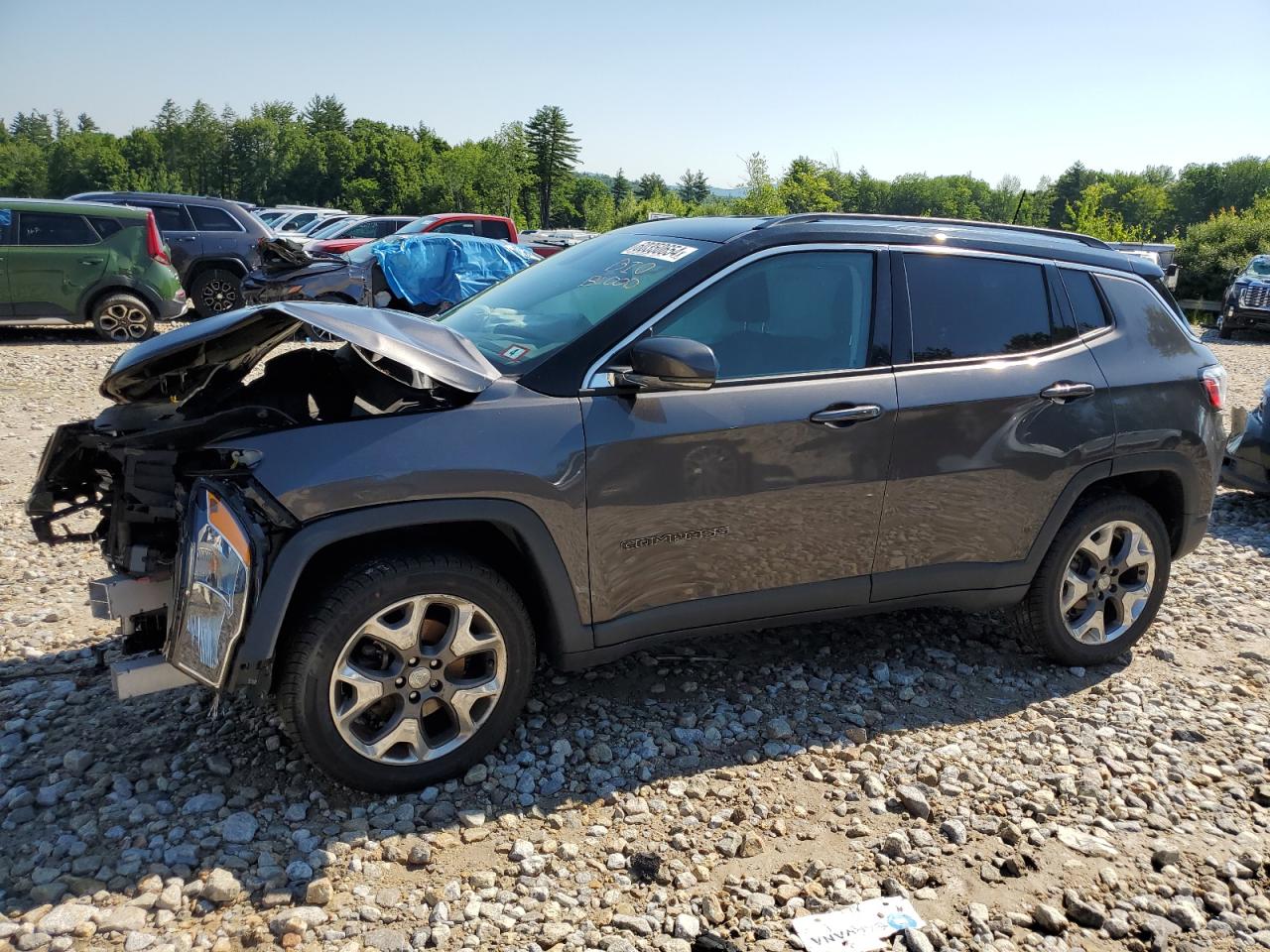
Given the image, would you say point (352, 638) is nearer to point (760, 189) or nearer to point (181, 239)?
point (181, 239)

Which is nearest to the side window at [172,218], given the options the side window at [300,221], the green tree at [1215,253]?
the side window at [300,221]

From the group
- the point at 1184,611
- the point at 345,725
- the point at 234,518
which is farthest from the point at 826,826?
the point at 1184,611

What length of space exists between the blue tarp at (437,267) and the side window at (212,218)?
11.4 ft

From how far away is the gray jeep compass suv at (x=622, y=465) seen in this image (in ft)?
9.97

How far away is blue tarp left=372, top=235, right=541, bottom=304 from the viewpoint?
12.5 metres

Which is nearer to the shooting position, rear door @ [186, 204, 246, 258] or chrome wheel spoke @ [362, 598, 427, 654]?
chrome wheel spoke @ [362, 598, 427, 654]

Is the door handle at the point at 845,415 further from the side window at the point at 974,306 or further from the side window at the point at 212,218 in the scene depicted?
the side window at the point at 212,218

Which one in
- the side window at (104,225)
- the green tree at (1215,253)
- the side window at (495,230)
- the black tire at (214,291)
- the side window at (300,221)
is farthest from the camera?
the side window at (300,221)

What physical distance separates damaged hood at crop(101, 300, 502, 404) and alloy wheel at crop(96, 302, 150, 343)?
10596mm

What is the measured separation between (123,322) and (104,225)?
1.23 metres

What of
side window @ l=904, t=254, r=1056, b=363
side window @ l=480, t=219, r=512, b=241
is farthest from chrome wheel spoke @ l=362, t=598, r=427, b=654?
side window @ l=480, t=219, r=512, b=241

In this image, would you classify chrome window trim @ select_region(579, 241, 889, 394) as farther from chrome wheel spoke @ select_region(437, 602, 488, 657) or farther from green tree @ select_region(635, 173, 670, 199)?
green tree @ select_region(635, 173, 670, 199)

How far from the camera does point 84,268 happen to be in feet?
40.9

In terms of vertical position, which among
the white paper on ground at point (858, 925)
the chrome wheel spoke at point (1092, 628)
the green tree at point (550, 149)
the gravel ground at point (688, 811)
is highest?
the green tree at point (550, 149)
